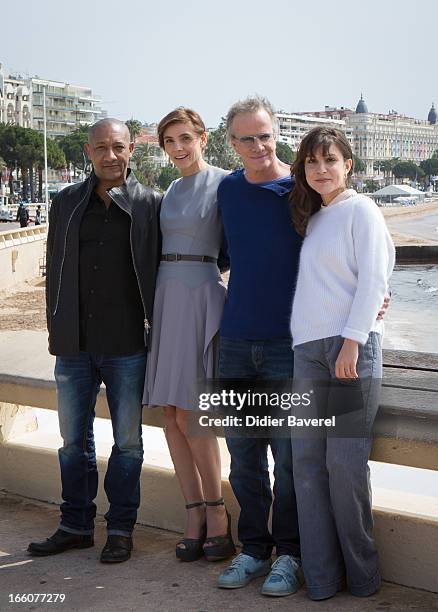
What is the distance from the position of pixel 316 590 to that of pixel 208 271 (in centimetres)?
115

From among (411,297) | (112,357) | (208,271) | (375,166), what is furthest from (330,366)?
(375,166)

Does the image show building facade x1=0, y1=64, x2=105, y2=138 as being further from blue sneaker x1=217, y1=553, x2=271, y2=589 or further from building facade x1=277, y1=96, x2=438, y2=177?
blue sneaker x1=217, y1=553, x2=271, y2=589

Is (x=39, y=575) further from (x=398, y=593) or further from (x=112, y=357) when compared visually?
(x=398, y=593)

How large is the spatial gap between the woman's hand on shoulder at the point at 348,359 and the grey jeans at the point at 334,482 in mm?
53

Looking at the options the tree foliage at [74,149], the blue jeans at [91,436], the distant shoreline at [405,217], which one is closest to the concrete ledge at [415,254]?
the distant shoreline at [405,217]

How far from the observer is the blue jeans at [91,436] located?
11.8 feet

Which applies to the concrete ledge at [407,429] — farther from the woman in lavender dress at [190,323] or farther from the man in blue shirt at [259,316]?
the woman in lavender dress at [190,323]

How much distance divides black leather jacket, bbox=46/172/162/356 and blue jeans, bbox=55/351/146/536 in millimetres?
113

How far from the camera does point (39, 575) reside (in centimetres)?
341

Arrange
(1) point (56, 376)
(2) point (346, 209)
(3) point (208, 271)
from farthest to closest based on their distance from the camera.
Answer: (1) point (56, 376) → (3) point (208, 271) → (2) point (346, 209)

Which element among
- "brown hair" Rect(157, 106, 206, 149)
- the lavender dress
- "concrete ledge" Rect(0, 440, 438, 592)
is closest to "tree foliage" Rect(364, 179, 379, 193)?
"concrete ledge" Rect(0, 440, 438, 592)

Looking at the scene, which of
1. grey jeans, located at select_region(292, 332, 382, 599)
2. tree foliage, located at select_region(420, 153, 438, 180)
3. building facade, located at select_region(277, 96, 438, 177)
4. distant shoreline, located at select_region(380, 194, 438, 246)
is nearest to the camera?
grey jeans, located at select_region(292, 332, 382, 599)

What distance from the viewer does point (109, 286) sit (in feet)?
11.7

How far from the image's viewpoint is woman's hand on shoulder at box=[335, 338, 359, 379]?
115 inches
